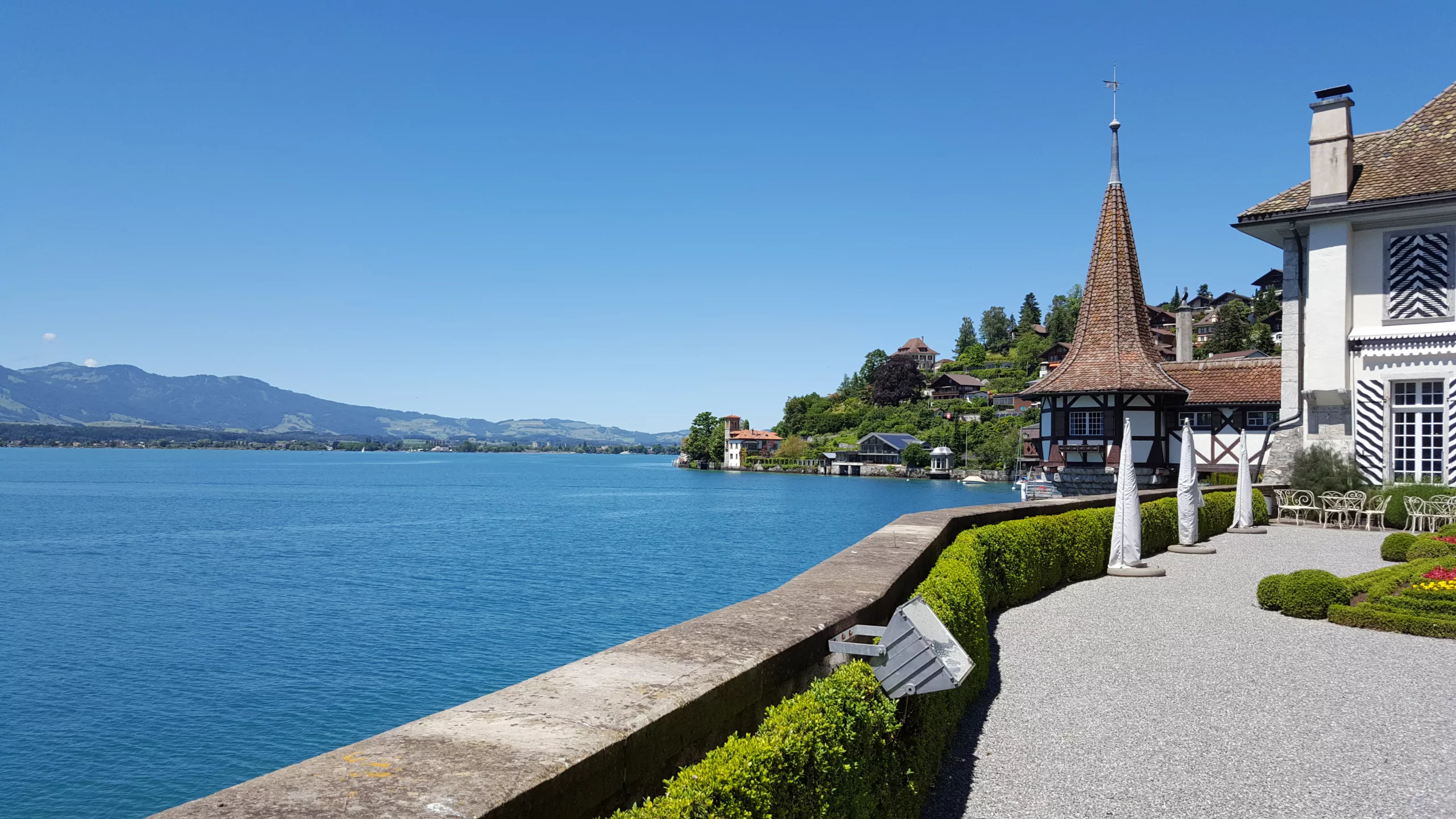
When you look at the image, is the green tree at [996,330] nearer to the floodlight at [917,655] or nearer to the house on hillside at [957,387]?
the house on hillside at [957,387]

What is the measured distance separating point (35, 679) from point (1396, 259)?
1271 inches

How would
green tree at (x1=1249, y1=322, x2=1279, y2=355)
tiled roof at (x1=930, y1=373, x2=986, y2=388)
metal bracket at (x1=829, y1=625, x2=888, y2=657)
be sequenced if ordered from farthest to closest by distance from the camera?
tiled roof at (x1=930, y1=373, x2=986, y2=388) < green tree at (x1=1249, y1=322, x2=1279, y2=355) < metal bracket at (x1=829, y1=625, x2=888, y2=657)

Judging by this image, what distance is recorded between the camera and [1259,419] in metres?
26.3

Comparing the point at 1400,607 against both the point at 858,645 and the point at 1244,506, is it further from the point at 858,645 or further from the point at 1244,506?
the point at 1244,506

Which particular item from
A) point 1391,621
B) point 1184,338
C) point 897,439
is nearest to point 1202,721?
point 1391,621

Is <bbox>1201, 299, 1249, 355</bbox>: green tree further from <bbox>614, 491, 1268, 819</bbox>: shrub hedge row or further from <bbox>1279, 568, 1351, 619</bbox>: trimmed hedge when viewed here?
<bbox>614, 491, 1268, 819</bbox>: shrub hedge row

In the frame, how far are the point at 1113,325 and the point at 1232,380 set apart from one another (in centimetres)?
404

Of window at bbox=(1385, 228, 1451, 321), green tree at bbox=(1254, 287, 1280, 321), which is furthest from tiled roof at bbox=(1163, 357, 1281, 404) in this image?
green tree at bbox=(1254, 287, 1280, 321)

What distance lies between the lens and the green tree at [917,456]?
114500 millimetres

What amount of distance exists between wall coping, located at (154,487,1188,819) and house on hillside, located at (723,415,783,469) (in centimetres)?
14667

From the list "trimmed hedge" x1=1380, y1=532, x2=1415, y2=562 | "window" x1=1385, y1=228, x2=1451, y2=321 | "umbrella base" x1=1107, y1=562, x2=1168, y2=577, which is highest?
"window" x1=1385, y1=228, x2=1451, y2=321

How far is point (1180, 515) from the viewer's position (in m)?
17.0

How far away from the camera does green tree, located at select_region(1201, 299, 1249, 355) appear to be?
67.4m

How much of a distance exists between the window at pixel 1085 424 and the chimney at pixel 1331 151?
7.53 metres
